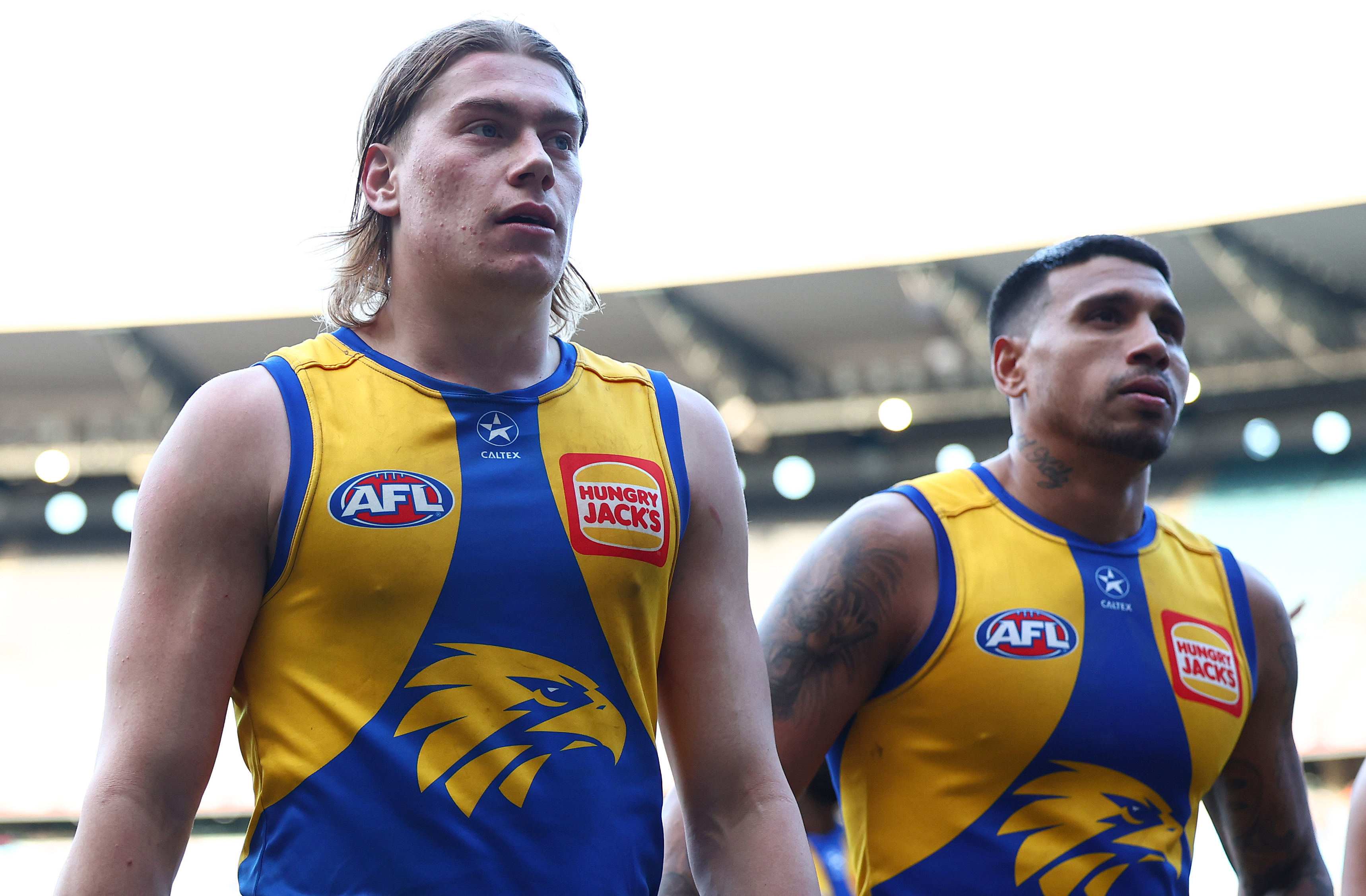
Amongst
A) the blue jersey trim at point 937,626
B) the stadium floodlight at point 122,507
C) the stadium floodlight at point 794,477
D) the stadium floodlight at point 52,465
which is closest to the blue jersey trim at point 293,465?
the blue jersey trim at point 937,626

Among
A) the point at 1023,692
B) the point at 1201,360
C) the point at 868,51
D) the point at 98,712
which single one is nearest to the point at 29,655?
the point at 98,712

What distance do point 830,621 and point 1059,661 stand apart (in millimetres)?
449

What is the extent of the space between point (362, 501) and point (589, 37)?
1140 centimetres

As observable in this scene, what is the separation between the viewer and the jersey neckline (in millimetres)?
1638

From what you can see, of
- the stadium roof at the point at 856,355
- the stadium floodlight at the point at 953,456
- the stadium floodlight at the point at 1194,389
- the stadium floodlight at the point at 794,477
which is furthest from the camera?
the stadium floodlight at the point at 794,477

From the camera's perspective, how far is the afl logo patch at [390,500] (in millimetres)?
1466

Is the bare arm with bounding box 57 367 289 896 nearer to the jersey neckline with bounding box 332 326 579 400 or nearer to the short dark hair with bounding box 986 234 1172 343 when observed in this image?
the jersey neckline with bounding box 332 326 579 400

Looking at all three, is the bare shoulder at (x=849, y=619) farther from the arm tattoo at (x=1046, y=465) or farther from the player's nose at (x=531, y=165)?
the player's nose at (x=531, y=165)

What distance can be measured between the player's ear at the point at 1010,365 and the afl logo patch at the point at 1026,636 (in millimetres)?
622

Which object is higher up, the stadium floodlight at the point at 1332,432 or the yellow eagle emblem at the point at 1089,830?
the stadium floodlight at the point at 1332,432

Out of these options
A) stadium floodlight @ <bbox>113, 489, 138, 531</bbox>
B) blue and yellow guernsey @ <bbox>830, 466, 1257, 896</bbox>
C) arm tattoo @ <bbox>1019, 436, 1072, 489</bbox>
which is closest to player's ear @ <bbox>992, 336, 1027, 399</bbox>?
arm tattoo @ <bbox>1019, 436, 1072, 489</bbox>

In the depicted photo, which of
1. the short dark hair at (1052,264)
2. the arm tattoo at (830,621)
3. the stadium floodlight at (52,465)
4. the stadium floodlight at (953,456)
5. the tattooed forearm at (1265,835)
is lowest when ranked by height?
the tattooed forearm at (1265,835)

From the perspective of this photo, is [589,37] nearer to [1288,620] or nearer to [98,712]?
[98,712]

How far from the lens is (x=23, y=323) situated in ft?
39.9
